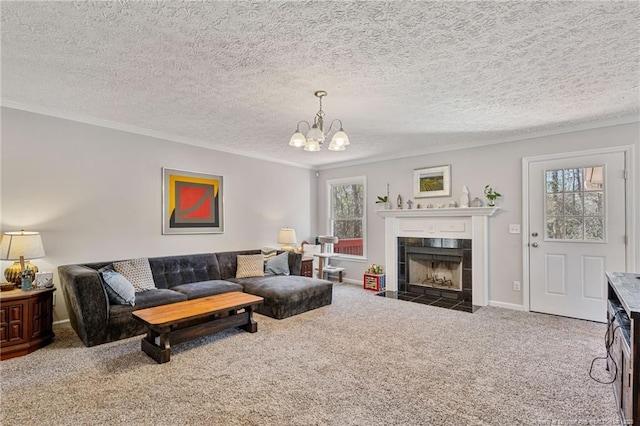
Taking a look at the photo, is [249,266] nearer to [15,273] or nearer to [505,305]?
[15,273]

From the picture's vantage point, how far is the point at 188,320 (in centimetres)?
296

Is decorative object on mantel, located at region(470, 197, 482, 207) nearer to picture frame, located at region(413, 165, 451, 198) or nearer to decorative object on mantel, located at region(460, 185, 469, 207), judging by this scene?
decorative object on mantel, located at region(460, 185, 469, 207)

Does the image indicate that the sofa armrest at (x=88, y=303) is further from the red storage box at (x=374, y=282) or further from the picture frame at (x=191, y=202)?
the red storage box at (x=374, y=282)

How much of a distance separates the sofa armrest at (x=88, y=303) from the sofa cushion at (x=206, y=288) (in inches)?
35.4

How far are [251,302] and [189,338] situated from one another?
0.68 m

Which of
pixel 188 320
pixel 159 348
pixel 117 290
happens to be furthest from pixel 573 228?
pixel 117 290

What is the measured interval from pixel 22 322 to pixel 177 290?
4.73 feet

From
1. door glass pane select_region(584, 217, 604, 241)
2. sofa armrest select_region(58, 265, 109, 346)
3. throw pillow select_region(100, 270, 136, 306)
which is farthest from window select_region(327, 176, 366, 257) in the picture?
sofa armrest select_region(58, 265, 109, 346)

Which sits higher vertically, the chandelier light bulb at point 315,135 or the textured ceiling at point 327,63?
the textured ceiling at point 327,63

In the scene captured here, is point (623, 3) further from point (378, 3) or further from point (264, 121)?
point (264, 121)

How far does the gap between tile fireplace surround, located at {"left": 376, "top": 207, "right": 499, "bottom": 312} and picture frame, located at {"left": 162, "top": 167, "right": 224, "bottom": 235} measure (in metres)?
2.82

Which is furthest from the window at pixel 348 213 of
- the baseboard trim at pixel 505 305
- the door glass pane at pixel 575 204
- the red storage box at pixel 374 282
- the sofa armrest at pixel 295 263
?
the door glass pane at pixel 575 204

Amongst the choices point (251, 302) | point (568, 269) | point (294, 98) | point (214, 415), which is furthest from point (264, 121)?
point (568, 269)

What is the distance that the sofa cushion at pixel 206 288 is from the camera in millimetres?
3943
